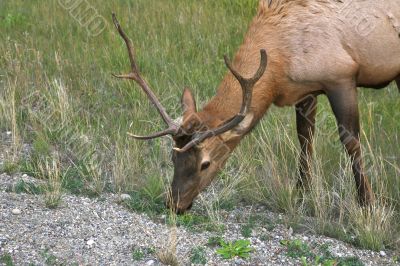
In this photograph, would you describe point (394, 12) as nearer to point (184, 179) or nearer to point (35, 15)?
point (184, 179)

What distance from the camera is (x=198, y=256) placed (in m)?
4.98

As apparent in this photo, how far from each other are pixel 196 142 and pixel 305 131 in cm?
151

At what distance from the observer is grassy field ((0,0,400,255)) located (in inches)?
231

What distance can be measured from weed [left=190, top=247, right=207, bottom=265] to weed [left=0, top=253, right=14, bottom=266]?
44.6 inches

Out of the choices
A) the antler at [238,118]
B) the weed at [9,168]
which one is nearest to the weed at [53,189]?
the weed at [9,168]

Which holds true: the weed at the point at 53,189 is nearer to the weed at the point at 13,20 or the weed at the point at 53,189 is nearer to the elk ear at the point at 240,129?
the elk ear at the point at 240,129

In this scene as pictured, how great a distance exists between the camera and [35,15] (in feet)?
32.8

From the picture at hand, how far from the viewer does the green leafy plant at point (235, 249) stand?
5.03 meters

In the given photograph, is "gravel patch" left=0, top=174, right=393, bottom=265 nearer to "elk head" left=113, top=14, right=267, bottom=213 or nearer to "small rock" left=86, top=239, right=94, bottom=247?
"small rock" left=86, top=239, right=94, bottom=247

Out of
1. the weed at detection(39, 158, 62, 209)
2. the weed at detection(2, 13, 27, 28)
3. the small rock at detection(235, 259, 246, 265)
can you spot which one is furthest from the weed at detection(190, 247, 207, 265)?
the weed at detection(2, 13, 27, 28)

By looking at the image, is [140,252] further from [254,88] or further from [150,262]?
[254,88]

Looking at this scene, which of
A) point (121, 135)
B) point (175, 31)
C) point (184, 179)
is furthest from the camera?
→ point (175, 31)

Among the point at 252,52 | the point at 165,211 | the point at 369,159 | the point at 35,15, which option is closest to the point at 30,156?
the point at 165,211

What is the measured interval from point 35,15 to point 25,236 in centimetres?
544
